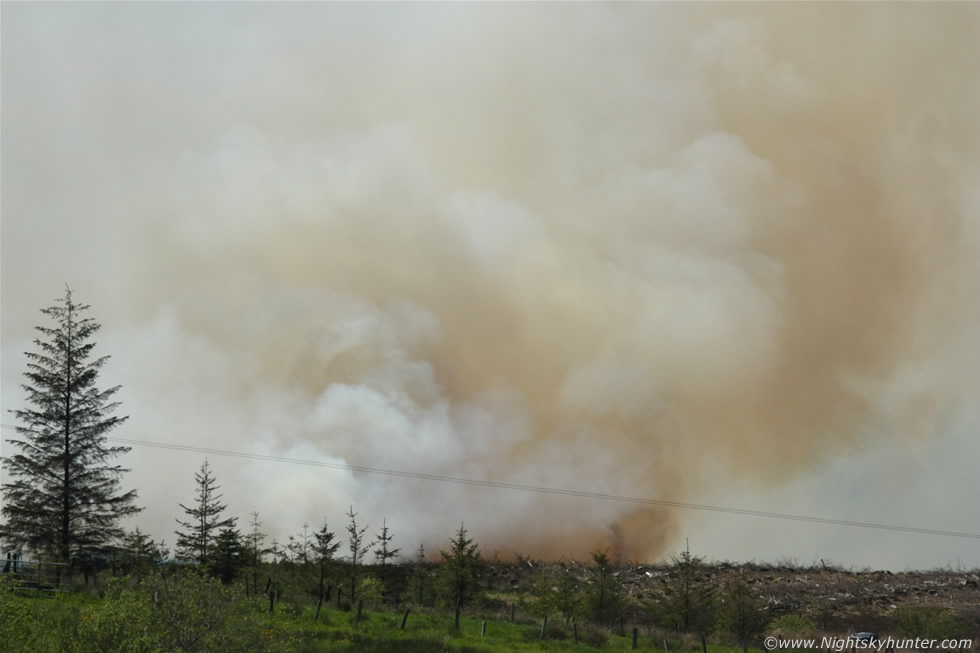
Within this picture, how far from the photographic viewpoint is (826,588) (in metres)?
73.4

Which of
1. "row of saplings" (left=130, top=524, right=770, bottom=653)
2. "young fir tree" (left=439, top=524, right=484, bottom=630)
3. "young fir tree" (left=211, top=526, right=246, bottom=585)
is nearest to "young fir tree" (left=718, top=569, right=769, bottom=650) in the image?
"row of saplings" (left=130, top=524, right=770, bottom=653)

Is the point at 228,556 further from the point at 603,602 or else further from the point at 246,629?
the point at 246,629

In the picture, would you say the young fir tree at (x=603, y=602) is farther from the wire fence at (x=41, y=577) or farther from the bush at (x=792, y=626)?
the wire fence at (x=41, y=577)

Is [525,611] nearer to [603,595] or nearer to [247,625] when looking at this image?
[603,595]

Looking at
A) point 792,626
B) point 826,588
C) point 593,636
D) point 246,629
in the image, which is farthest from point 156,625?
point 826,588

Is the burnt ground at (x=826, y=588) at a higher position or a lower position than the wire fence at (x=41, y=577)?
lower

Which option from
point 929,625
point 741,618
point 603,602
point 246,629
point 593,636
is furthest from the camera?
point 603,602

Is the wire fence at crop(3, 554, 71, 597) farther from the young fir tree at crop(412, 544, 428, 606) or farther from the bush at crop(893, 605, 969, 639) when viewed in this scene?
the bush at crop(893, 605, 969, 639)

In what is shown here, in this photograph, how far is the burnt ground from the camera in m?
60.4

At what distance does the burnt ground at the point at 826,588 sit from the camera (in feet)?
198

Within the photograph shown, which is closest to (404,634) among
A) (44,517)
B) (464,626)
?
(464,626)

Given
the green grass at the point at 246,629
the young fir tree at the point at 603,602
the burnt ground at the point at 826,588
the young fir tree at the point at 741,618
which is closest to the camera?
the green grass at the point at 246,629

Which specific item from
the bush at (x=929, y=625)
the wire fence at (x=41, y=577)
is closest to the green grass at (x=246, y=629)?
the wire fence at (x=41, y=577)

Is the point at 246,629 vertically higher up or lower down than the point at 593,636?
higher up
